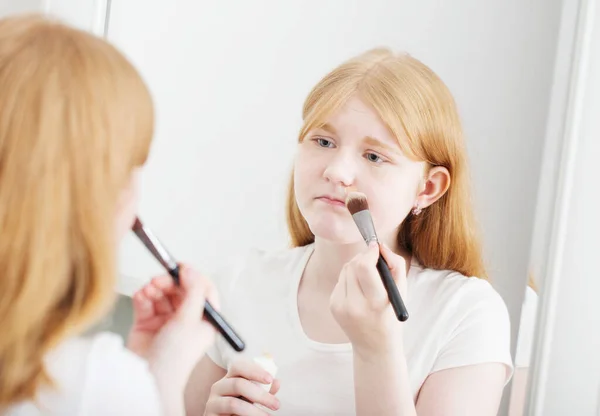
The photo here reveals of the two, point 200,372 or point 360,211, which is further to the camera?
point 200,372

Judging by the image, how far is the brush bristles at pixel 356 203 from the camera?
2.22 ft

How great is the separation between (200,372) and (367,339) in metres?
0.23

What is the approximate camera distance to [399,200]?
0.73m

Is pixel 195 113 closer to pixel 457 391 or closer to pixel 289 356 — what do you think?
pixel 289 356

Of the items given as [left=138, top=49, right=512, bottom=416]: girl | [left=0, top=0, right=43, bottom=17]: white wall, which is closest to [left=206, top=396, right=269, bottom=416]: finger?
[left=138, top=49, right=512, bottom=416]: girl

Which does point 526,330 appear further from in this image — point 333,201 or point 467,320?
point 333,201

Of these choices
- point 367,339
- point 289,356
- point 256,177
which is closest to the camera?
point 367,339

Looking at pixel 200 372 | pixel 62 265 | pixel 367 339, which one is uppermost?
pixel 62 265

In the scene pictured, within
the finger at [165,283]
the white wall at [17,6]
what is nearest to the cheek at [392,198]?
the finger at [165,283]

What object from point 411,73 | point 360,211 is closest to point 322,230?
point 360,211

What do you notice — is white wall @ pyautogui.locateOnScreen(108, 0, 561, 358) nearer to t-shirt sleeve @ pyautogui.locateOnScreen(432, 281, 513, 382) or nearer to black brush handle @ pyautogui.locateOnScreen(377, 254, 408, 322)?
t-shirt sleeve @ pyautogui.locateOnScreen(432, 281, 513, 382)

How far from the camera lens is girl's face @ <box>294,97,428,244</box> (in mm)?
709

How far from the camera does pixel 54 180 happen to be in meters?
0.48

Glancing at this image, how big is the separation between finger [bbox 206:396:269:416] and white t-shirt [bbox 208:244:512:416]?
0.07 metres
